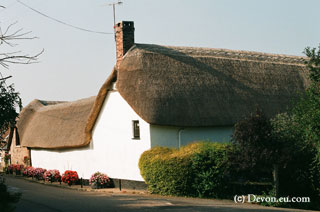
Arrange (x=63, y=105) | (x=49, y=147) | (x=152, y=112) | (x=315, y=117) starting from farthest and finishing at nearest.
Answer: (x=63, y=105)
(x=49, y=147)
(x=152, y=112)
(x=315, y=117)

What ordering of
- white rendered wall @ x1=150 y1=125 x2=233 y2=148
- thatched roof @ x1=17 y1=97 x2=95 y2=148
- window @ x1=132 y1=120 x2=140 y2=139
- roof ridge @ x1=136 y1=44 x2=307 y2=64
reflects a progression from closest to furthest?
white rendered wall @ x1=150 y1=125 x2=233 y2=148 < window @ x1=132 y1=120 x2=140 y2=139 < roof ridge @ x1=136 y1=44 x2=307 y2=64 < thatched roof @ x1=17 y1=97 x2=95 y2=148

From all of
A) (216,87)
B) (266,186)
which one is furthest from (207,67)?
(266,186)

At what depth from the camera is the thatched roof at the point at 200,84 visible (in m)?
21.1

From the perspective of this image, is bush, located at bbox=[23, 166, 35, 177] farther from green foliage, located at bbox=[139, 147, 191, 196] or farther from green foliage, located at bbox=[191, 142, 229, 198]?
green foliage, located at bbox=[191, 142, 229, 198]

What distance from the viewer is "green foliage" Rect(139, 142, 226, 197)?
57.8ft

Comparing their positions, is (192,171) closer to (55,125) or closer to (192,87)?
(192,87)

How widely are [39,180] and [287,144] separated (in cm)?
1974

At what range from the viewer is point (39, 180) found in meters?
30.0

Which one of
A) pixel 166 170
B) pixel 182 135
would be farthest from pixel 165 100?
pixel 166 170

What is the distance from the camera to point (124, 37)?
23.7 meters

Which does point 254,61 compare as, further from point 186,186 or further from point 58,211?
point 58,211

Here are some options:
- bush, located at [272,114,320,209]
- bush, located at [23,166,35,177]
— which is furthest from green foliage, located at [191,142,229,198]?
bush, located at [23,166,35,177]

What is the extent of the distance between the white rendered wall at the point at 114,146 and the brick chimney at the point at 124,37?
246cm

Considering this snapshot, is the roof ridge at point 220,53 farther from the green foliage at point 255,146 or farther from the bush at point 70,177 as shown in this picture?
the green foliage at point 255,146
